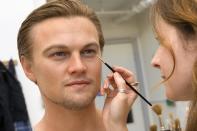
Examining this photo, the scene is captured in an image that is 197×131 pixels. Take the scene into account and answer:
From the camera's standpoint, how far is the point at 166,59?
852mm

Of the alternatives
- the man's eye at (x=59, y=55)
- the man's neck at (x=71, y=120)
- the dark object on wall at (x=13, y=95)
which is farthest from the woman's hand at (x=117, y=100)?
the dark object on wall at (x=13, y=95)

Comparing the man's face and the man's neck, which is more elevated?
the man's face

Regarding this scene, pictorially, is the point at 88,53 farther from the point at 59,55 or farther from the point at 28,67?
the point at 28,67

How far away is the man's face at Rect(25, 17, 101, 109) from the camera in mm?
1034

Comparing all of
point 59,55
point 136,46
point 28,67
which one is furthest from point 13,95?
point 136,46

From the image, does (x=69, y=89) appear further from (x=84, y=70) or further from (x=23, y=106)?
(x=23, y=106)

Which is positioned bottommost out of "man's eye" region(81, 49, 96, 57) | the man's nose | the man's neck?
the man's neck

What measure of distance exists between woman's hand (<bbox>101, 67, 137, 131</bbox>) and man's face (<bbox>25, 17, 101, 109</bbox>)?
0.23 feet

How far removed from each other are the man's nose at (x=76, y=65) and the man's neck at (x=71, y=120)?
0.18m

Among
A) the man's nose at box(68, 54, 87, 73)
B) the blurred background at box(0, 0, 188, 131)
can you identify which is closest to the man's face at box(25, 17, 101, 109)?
the man's nose at box(68, 54, 87, 73)

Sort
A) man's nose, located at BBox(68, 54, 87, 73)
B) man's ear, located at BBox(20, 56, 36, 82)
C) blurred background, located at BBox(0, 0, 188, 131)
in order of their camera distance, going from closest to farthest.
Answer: man's nose, located at BBox(68, 54, 87, 73) → man's ear, located at BBox(20, 56, 36, 82) → blurred background, located at BBox(0, 0, 188, 131)

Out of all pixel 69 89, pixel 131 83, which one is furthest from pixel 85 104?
pixel 131 83

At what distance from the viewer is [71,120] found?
115 cm

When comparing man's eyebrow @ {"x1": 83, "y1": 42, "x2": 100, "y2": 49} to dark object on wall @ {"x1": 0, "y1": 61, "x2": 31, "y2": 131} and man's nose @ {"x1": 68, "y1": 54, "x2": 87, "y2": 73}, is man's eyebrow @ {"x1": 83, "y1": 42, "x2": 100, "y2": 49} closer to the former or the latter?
man's nose @ {"x1": 68, "y1": 54, "x2": 87, "y2": 73}
